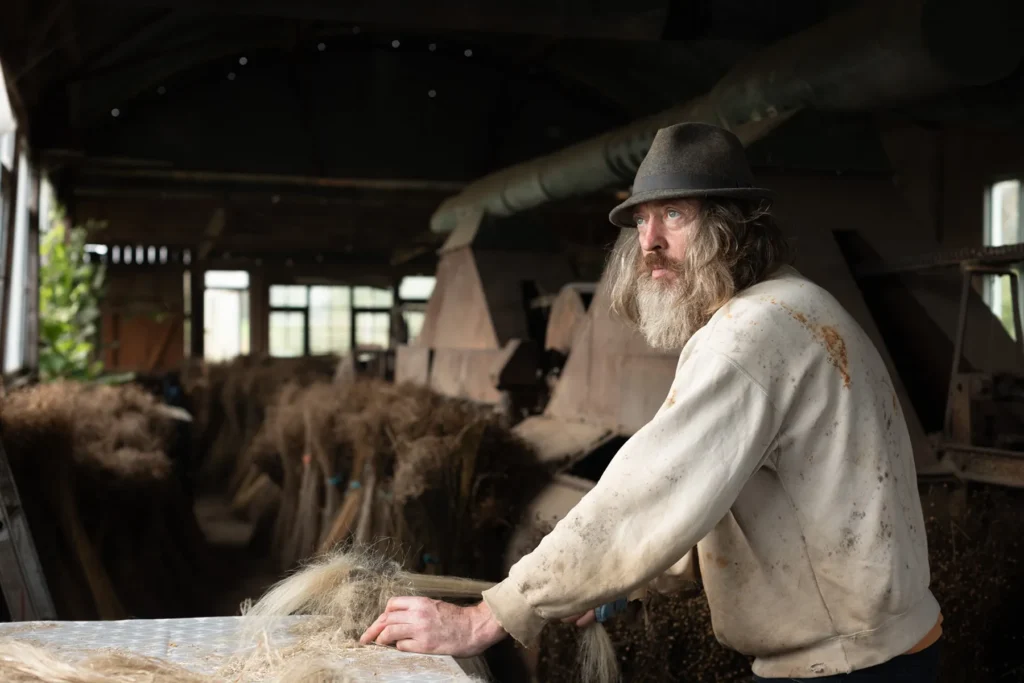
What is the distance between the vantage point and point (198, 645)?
2.05m

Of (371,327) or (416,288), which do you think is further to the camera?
(416,288)

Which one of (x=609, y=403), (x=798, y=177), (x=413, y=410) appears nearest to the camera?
(x=798, y=177)

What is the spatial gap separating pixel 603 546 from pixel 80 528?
139 inches

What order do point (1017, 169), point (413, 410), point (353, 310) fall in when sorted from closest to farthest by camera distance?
point (413, 410), point (1017, 169), point (353, 310)

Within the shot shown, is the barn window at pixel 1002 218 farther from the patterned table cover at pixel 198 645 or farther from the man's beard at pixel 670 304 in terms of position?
the patterned table cover at pixel 198 645

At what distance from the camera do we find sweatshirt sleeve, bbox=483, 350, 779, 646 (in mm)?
1856

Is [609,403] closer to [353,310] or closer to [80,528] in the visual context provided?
[80,528]

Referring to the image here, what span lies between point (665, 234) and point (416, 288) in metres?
18.2

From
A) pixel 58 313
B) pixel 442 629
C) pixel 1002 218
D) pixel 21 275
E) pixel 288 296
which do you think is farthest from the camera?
pixel 288 296

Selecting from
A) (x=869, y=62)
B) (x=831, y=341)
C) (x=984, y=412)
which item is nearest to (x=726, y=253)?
(x=831, y=341)

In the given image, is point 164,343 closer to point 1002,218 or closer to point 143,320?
point 143,320

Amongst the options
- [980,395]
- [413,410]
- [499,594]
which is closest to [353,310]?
[413,410]

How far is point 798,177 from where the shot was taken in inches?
197

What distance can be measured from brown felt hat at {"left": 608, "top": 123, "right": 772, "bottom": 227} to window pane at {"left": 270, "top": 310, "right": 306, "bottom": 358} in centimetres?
1742
